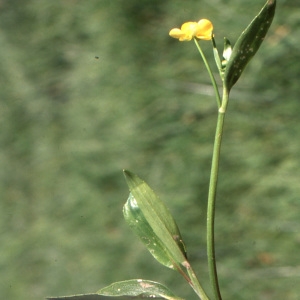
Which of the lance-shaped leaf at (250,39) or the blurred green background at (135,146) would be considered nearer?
the lance-shaped leaf at (250,39)

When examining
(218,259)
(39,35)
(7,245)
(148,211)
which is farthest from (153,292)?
(39,35)

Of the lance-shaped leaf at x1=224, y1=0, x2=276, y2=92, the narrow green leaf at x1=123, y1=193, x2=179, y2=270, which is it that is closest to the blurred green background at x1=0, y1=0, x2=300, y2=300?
the narrow green leaf at x1=123, y1=193, x2=179, y2=270

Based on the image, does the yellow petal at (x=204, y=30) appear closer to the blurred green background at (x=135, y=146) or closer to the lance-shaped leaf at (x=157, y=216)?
the lance-shaped leaf at (x=157, y=216)

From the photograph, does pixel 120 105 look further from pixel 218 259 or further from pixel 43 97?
pixel 218 259

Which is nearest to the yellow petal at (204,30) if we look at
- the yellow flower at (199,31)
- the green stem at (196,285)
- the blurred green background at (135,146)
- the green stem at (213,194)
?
the yellow flower at (199,31)

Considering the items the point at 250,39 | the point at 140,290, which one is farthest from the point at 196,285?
the point at 250,39
